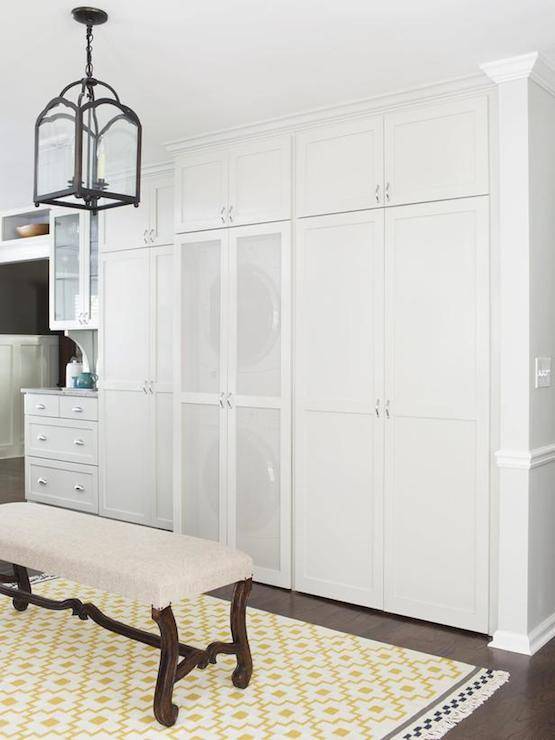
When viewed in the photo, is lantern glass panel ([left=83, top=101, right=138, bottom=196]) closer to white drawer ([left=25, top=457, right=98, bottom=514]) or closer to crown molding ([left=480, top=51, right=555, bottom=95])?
crown molding ([left=480, top=51, right=555, bottom=95])

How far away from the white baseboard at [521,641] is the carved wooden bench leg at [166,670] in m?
1.49

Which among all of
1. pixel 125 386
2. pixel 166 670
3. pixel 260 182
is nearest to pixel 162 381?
pixel 125 386

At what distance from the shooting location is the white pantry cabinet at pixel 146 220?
5152mm

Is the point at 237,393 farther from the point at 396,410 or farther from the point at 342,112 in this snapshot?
the point at 342,112

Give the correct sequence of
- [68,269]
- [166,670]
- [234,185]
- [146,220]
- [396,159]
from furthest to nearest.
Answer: [68,269] → [146,220] → [234,185] → [396,159] → [166,670]

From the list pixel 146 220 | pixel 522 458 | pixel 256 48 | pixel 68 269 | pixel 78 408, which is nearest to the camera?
pixel 256 48

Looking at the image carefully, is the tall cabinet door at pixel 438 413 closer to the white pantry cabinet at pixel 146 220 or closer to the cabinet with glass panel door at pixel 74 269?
the white pantry cabinet at pixel 146 220

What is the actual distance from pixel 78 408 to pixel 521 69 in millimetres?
3902

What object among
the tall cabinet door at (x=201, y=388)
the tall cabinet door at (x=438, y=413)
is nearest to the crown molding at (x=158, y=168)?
the tall cabinet door at (x=201, y=388)

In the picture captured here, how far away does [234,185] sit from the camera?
170 inches

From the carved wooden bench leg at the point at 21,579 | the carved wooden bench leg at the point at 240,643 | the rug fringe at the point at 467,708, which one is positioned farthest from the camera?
the carved wooden bench leg at the point at 21,579

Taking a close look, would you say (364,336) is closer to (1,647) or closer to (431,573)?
(431,573)

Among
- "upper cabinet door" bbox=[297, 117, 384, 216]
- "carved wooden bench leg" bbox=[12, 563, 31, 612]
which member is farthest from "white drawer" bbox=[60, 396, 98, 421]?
"upper cabinet door" bbox=[297, 117, 384, 216]

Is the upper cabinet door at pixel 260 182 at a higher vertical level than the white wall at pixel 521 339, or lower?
higher
